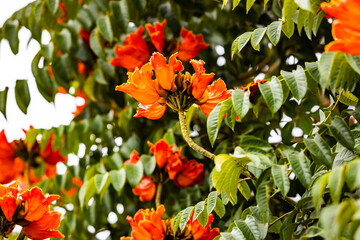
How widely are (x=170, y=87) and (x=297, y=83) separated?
0.95ft

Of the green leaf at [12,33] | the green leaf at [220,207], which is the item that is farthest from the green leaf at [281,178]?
the green leaf at [12,33]

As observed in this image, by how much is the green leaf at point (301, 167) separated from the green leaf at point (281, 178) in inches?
0.9

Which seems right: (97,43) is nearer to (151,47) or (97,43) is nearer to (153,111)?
(151,47)

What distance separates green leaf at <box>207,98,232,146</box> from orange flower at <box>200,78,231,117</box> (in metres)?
0.12

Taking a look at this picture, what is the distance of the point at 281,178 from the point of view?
99cm

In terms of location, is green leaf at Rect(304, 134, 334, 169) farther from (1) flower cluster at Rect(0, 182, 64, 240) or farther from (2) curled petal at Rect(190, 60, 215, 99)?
(1) flower cluster at Rect(0, 182, 64, 240)

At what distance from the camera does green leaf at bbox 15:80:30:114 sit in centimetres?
197

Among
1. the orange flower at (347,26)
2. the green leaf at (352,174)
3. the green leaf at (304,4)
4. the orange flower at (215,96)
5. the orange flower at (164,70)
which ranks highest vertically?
the orange flower at (347,26)

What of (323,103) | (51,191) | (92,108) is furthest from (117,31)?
(323,103)

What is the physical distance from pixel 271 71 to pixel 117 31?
2.10 ft

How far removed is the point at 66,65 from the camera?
2.07 m

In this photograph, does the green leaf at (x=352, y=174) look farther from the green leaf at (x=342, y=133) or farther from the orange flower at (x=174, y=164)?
the orange flower at (x=174, y=164)

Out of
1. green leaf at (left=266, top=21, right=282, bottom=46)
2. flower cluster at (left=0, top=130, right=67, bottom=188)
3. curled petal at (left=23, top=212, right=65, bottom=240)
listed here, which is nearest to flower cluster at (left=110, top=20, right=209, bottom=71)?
flower cluster at (left=0, top=130, right=67, bottom=188)

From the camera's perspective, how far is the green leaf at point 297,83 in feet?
3.54
